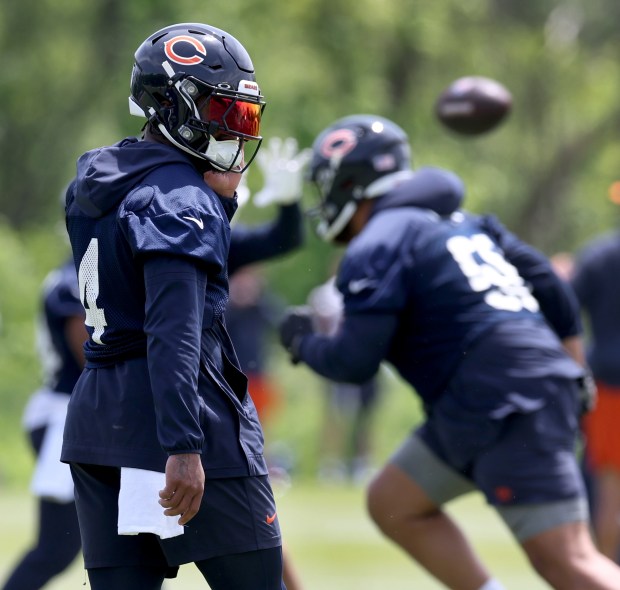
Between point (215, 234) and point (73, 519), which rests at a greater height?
point (215, 234)

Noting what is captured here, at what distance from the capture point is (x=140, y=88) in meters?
3.73

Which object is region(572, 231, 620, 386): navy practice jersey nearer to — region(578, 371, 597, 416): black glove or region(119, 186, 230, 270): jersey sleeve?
region(578, 371, 597, 416): black glove

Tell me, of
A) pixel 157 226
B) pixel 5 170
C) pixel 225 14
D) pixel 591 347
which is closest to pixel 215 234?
pixel 157 226

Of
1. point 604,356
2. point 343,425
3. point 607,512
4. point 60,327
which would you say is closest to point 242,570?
point 60,327

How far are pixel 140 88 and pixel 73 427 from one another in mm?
887

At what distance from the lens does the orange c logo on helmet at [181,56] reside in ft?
12.0

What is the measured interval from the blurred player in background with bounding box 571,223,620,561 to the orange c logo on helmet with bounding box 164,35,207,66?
4340 mm

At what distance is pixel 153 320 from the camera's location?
3.39 meters

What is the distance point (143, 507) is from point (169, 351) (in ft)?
1.35

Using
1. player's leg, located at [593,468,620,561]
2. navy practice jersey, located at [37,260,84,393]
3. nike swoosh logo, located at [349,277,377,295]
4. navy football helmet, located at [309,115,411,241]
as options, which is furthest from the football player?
player's leg, located at [593,468,620,561]

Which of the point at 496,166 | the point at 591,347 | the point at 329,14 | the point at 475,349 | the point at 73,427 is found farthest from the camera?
the point at 496,166

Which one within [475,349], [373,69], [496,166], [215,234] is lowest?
[496,166]

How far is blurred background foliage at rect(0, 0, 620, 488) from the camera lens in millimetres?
17734

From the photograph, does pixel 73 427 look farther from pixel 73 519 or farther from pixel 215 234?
pixel 73 519
